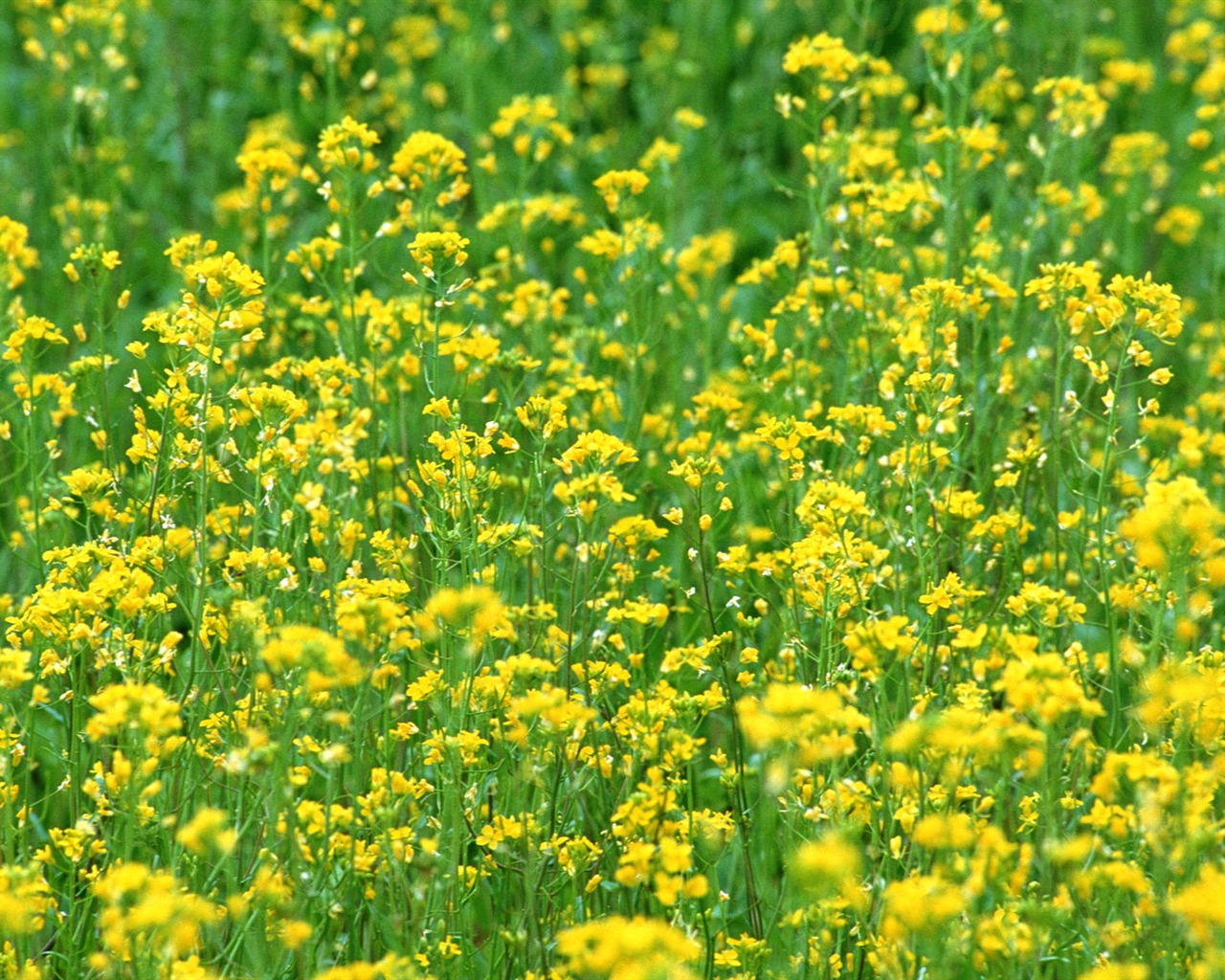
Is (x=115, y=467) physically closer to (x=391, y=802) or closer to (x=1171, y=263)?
(x=391, y=802)

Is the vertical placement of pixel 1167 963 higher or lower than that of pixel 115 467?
lower

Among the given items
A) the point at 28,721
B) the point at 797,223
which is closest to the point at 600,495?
the point at 28,721

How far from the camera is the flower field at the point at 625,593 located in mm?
2938

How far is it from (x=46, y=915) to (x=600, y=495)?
65.4 inches

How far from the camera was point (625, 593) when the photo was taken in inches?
162

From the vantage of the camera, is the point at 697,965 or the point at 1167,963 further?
the point at 697,965

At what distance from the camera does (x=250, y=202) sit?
18.5 feet

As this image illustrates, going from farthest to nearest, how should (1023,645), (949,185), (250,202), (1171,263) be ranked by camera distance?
(1171,263), (250,202), (949,185), (1023,645)

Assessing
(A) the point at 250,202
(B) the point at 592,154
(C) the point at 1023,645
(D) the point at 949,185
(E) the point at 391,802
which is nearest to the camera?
(C) the point at 1023,645

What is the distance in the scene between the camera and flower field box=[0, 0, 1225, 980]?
9.64ft

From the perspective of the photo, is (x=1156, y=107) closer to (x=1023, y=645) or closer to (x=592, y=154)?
(x=592, y=154)

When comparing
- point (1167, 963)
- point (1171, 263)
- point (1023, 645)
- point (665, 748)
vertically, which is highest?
point (1171, 263)

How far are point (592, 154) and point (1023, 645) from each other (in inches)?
205

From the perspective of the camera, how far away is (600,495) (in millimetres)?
3744
